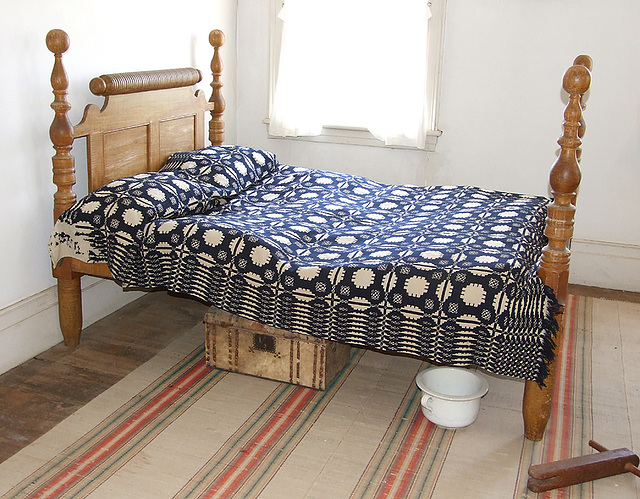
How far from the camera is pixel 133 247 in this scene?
2.80 meters

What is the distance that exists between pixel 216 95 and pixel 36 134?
132 centimetres

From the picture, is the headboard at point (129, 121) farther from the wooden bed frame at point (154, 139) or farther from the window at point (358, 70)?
the window at point (358, 70)

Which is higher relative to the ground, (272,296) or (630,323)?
(272,296)

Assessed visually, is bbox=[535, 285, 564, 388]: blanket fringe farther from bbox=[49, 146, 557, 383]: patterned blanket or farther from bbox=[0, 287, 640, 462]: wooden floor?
bbox=[0, 287, 640, 462]: wooden floor

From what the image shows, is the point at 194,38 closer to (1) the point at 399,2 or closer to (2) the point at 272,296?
(1) the point at 399,2

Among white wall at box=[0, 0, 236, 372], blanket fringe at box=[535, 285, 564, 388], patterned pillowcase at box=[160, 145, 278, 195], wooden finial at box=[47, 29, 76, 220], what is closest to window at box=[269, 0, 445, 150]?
patterned pillowcase at box=[160, 145, 278, 195]

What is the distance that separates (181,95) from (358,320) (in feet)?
6.05

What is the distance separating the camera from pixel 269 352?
281 cm

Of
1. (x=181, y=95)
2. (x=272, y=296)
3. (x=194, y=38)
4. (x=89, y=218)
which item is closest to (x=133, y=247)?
(x=89, y=218)

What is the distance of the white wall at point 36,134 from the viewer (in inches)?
112

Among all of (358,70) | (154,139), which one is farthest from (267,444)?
(358,70)

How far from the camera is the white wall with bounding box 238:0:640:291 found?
3895mm

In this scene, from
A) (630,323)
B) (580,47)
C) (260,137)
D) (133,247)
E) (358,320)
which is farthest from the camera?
(260,137)

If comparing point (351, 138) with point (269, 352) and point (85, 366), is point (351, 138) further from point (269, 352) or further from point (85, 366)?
point (85, 366)
